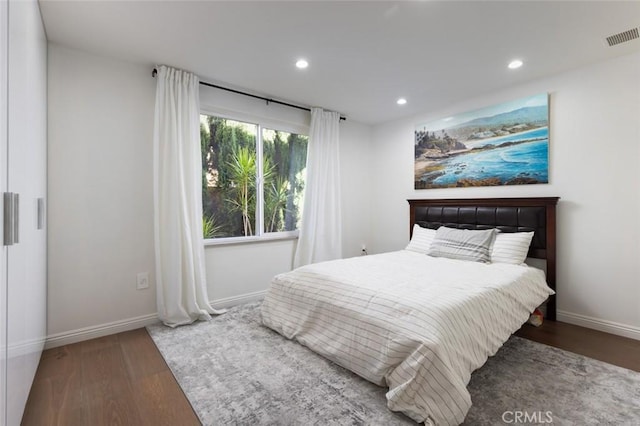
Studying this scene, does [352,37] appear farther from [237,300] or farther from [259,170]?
[237,300]

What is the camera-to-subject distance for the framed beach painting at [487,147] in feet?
10.1

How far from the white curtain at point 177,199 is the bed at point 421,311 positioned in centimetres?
83

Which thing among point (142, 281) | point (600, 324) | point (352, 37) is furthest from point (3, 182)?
point (600, 324)

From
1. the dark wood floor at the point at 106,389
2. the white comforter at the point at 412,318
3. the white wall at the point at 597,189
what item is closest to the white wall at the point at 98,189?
the dark wood floor at the point at 106,389

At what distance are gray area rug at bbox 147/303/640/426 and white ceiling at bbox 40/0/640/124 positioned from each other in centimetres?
243

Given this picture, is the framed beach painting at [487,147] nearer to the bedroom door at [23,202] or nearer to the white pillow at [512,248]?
the white pillow at [512,248]

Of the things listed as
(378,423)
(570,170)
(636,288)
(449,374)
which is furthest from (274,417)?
(570,170)

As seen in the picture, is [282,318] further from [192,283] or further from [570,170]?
[570,170]

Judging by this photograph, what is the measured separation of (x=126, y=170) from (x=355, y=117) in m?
3.02

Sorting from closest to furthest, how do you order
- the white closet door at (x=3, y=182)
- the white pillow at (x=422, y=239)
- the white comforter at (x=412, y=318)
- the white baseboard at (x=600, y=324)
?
the white closet door at (x=3, y=182) → the white comforter at (x=412, y=318) → the white baseboard at (x=600, y=324) → the white pillow at (x=422, y=239)

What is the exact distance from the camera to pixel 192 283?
9.55ft

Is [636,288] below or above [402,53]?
below

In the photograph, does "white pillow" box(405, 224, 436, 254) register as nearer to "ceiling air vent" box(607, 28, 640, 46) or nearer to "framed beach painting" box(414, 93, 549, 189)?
"framed beach painting" box(414, 93, 549, 189)

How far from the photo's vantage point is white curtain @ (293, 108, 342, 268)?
3912mm
